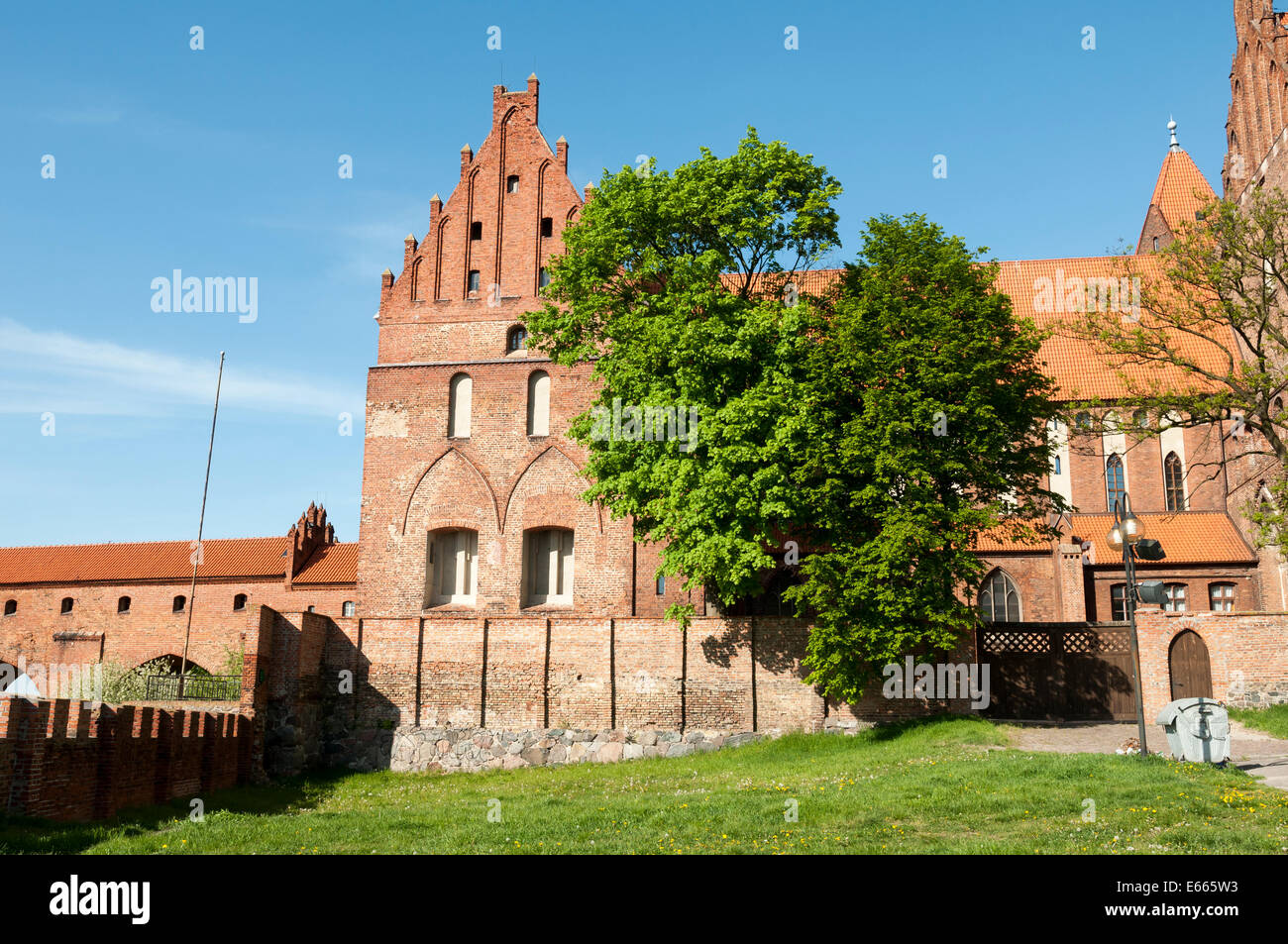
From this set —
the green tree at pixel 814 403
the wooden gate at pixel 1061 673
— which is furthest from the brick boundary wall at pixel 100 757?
the wooden gate at pixel 1061 673

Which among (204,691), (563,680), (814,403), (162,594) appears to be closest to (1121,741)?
(814,403)

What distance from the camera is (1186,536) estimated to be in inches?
1253

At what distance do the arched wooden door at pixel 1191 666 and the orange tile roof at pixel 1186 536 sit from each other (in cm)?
848

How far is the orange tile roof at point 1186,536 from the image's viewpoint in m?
30.8

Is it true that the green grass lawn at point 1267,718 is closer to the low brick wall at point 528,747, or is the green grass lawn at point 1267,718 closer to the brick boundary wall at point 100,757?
the low brick wall at point 528,747

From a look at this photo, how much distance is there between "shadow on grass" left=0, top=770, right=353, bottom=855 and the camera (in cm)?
1237

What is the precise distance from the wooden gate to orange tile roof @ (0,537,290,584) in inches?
1200

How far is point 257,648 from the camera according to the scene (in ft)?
76.2

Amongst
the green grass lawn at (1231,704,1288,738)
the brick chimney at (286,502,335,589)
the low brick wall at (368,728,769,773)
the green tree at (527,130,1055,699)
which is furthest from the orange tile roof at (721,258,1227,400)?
the brick chimney at (286,502,335,589)

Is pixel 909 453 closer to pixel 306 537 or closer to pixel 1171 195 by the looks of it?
pixel 1171 195

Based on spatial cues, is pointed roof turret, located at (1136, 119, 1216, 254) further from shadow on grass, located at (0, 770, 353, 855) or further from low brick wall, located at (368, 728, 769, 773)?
shadow on grass, located at (0, 770, 353, 855)

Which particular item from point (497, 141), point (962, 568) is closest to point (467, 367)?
point (497, 141)

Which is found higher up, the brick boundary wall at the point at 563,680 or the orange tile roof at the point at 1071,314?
the orange tile roof at the point at 1071,314
